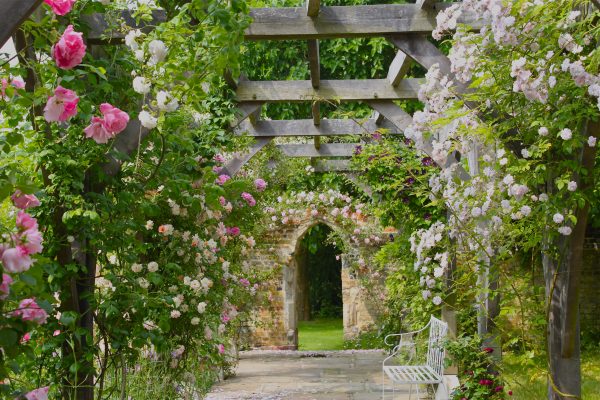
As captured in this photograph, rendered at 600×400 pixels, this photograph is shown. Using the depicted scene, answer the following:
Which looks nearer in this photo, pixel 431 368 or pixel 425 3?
pixel 425 3

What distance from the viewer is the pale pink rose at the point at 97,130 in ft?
9.16

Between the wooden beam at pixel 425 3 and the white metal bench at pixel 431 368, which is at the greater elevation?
the wooden beam at pixel 425 3

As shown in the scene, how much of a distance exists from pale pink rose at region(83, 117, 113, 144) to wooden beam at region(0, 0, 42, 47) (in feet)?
3.17

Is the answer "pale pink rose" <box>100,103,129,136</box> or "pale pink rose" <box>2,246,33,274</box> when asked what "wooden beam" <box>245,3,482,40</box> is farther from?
"pale pink rose" <box>2,246,33,274</box>

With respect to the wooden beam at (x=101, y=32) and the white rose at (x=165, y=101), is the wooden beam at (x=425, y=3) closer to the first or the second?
the wooden beam at (x=101, y=32)

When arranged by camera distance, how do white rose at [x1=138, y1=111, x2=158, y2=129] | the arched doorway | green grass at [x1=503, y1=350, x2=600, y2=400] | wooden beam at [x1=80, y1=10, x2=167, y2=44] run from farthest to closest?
the arched doorway
green grass at [x1=503, y1=350, x2=600, y2=400]
wooden beam at [x1=80, y1=10, x2=167, y2=44]
white rose at [x1=138, y1=111, x2=158, y2=129]

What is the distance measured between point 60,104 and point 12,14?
0.65 metres

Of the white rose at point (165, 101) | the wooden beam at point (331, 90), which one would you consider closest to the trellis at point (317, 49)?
the wooden beam at point (331, 90)

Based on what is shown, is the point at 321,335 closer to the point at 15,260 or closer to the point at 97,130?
the point at 97,130

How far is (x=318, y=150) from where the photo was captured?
10.6 metres

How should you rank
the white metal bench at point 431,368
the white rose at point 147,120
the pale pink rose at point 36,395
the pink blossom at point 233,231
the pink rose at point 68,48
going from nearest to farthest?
the pale pink rose at point 36,395 → the pink rose at point 68,48 → the white rose at point 147,120 → the white metal bench at point 431,368 → the pink blossom at point 233,231

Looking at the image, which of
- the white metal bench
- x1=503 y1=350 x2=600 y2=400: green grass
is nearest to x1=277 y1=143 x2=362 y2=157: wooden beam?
x1=503 y1=350 x2=600 y2=400: green grass

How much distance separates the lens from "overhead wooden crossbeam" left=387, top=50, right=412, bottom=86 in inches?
251

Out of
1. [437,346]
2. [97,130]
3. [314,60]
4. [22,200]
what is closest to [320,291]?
[437,346]
